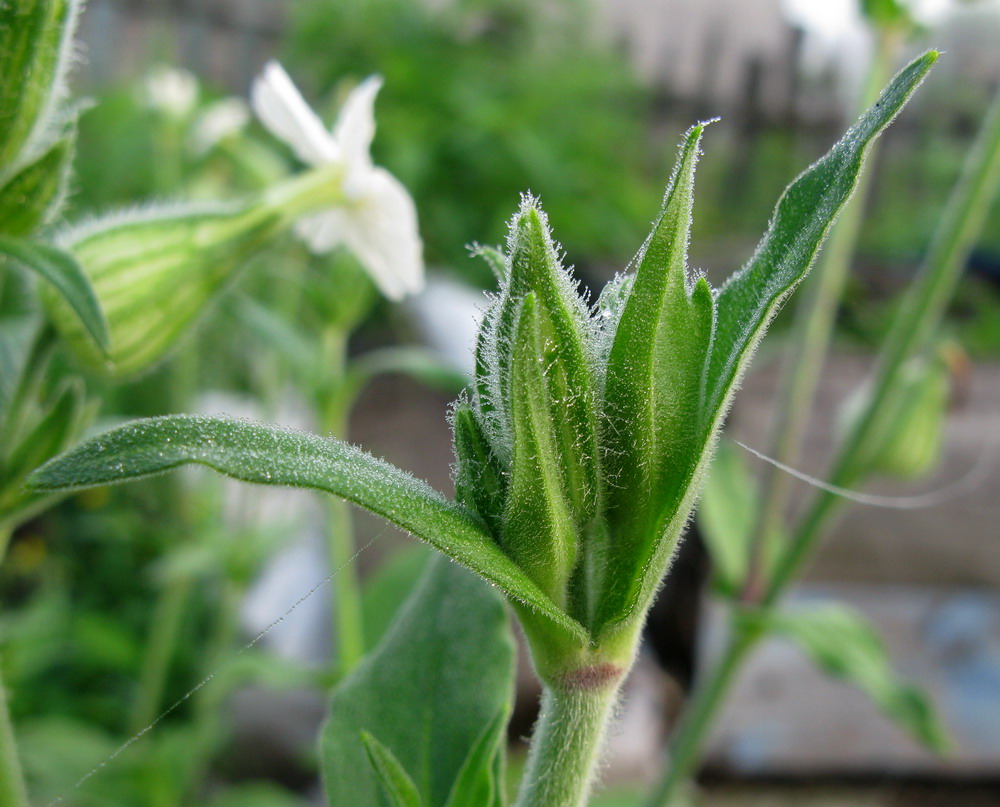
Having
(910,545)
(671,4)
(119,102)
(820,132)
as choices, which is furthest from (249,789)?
(671,4)

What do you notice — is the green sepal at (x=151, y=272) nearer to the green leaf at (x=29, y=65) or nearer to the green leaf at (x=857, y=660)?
the green leaf at (x=29, y=65)

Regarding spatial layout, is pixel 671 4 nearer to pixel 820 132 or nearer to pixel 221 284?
pixel 820 132

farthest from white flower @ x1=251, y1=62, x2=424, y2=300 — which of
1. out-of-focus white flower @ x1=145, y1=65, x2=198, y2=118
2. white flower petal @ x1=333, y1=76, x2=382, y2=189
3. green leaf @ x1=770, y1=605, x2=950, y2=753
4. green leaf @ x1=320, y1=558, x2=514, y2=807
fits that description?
out-of-focus white flower @ x1=145, y1=65, x2=198, y2=118

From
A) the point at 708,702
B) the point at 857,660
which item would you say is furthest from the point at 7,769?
the point at 857,660

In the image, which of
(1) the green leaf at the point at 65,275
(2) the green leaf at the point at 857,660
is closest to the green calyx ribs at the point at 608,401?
(1) the green leaf at the point at 65,275

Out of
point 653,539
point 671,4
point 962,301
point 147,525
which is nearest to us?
point 653,539

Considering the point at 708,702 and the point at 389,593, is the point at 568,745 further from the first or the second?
the point at 708,702
